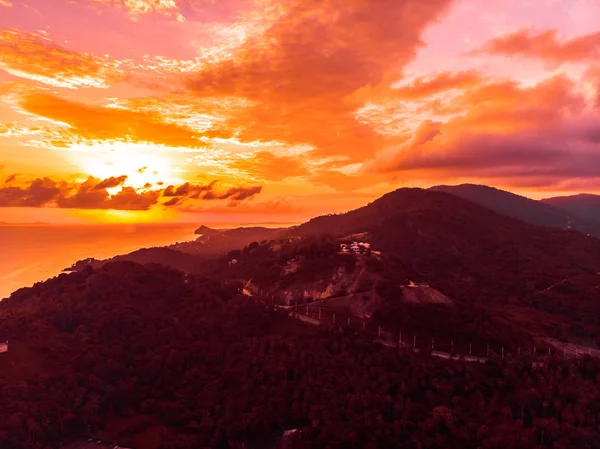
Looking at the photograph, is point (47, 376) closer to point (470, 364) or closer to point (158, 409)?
point (158, 409)

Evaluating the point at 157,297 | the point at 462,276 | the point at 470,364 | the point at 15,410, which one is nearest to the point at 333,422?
the point at 470,364

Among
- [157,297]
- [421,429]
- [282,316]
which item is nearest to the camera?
[421,429]

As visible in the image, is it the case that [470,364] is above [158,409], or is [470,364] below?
above

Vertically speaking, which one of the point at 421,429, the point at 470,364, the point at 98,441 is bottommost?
the point at 98,441

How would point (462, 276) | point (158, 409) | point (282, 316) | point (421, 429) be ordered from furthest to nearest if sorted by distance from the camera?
point (462, 276) < point (282, 316) < point (158, 409) < point (421, 429)

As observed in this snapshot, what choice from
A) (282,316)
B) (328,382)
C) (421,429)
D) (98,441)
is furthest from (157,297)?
(421,429)

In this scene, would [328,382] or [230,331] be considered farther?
[230,331]
